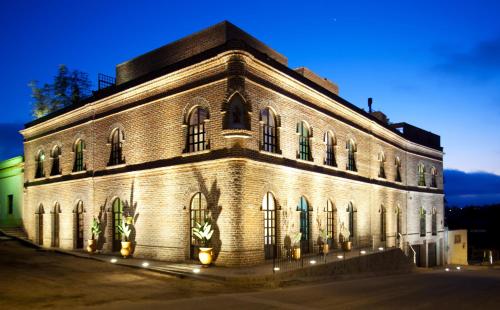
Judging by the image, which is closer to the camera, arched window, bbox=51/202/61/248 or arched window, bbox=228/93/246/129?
arched window, bbox=228/93/246/129

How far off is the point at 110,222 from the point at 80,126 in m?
6.31

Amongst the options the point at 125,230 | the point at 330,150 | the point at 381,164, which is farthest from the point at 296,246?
the point at 381,164

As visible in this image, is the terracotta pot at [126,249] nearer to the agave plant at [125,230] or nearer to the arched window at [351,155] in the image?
the agave plant at [125,230]

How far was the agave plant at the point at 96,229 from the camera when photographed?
74.6ft

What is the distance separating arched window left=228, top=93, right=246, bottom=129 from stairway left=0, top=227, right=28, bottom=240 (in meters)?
19.7

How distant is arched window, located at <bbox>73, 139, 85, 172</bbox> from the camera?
25.9 meters

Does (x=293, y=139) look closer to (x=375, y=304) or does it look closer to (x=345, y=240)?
(x=345, y=240)

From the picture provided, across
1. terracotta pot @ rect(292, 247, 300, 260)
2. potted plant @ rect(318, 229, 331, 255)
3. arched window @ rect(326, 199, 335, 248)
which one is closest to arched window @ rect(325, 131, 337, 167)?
arched window @ rect(326, 199, 335, 248)

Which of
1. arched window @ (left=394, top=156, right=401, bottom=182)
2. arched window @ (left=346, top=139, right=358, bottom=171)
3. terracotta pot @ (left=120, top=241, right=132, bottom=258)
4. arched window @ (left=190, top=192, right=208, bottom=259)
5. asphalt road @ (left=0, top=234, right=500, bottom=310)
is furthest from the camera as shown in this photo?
arched window @ (left=394, top=156, right=401, bottom=182)

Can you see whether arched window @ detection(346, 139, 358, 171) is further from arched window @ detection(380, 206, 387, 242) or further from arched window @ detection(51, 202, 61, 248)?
arched window @ detection(51, 202, 61, 248)

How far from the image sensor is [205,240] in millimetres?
17016

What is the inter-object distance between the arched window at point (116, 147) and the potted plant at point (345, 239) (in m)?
12.0

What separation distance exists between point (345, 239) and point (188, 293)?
13197mm

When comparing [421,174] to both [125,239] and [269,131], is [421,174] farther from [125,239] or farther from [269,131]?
[125,239]
